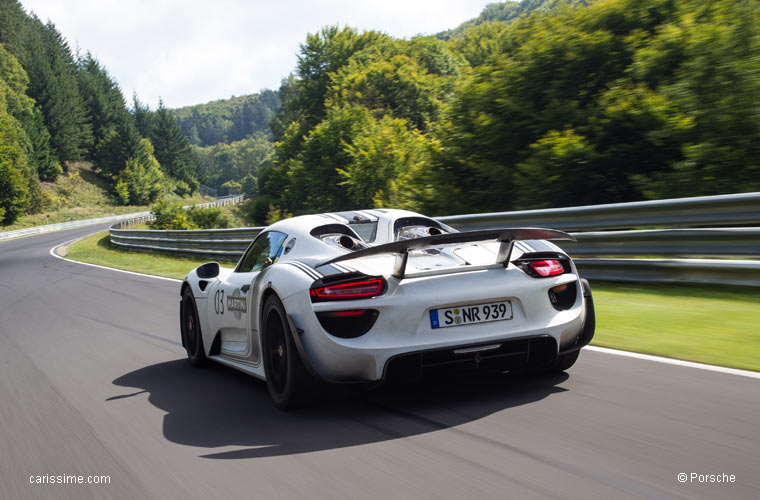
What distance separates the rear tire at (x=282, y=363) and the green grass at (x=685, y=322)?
→ 2660 mm

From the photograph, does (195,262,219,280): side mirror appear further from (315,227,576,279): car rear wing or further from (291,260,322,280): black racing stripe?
(315,227,576,279): car rear wing

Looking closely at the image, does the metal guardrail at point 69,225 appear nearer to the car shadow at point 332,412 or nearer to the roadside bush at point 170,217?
the roadside bush at point 170,217

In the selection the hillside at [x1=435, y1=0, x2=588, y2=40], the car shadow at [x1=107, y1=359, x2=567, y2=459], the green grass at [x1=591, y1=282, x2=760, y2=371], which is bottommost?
the green grass at [x1=591, y1=282, x2=760, y2=371]

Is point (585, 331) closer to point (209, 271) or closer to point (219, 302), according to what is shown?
point (219, 302)

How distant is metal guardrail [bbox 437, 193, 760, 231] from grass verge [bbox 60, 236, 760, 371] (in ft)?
2.30

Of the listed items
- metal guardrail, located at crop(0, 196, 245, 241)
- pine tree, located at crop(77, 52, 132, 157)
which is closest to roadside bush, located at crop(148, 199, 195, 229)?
metal guardrail, located at crop(0, 196, 245, 241)

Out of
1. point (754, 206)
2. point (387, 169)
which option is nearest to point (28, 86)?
point (387, 169)

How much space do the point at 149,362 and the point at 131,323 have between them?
285 cm

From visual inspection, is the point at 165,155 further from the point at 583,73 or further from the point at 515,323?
the point at 515,323

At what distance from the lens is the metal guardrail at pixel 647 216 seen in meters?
7.17

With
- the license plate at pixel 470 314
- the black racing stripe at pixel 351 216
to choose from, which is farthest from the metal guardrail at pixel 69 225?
the license plate at pixel 470 314

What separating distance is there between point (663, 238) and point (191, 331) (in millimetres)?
5104

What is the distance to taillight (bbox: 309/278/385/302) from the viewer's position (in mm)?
3852

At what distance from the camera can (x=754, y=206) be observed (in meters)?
7.00
